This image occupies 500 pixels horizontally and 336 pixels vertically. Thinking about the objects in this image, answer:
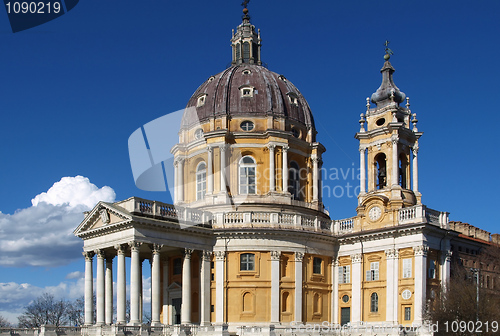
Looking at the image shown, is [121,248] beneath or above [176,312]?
above

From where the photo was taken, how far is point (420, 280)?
46.1 meters

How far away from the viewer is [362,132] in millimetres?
54094

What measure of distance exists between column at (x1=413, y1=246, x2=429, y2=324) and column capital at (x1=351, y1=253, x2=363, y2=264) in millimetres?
5284

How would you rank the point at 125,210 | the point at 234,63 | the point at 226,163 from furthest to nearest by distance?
the point at 234,63 < the point at 226,163 < the point at 125,210

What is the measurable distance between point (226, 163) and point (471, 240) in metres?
21.0

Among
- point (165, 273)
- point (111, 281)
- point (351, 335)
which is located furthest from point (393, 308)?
point (111, 281)

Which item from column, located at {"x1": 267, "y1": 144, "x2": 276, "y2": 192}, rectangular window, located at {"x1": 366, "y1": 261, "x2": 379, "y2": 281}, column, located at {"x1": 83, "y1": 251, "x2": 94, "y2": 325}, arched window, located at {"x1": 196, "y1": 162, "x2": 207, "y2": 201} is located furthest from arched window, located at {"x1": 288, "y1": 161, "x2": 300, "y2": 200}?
column, located at {"x1": 83, "y1": 251, "x2": 94, "y2": 325}

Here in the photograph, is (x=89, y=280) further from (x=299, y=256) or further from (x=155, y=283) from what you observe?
(x=299, y=256)

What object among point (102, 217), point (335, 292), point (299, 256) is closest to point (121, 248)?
point (102, 217)

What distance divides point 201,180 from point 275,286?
13580 millimetres

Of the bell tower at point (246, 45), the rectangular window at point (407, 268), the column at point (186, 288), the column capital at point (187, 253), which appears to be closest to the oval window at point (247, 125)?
the bell tower at point (246, 45)

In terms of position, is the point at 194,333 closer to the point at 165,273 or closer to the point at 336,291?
the point at 165,273

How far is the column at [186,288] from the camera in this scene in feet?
156

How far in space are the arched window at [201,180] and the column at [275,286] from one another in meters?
11.1
